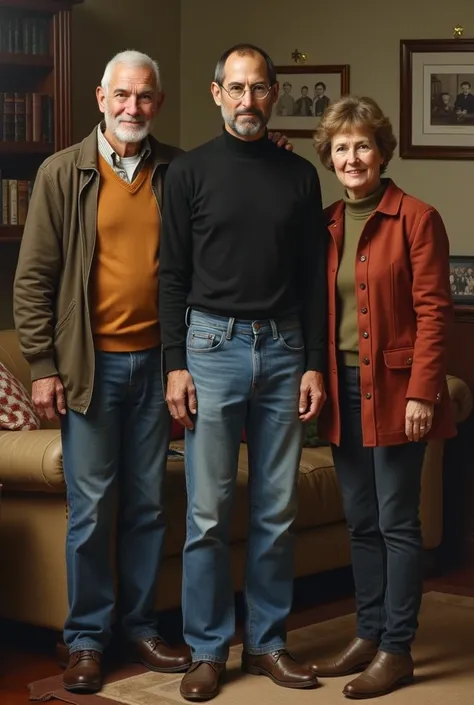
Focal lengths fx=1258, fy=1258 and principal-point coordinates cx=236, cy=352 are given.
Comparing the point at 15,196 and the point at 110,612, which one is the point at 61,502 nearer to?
the point at 110,612

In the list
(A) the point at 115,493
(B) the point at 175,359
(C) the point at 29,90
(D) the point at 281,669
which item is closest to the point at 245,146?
(B) the point at 175,359

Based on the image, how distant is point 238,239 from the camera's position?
10.3ft

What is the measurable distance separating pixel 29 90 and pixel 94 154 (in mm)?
1630

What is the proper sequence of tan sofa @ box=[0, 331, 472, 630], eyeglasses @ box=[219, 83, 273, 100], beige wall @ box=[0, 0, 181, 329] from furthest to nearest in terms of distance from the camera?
beige wall @ box=[0, 0, 181, 329], tan sofa @ box=[0, 331, 472, 630], eyeglasses @ box=[219, 83, 273, 100]

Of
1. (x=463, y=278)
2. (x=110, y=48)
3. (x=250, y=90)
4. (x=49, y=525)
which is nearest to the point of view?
(x=250, y=90)

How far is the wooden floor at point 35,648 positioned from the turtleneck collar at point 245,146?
1.51 meters

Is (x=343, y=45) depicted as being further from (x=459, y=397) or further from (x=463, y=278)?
(x=459, y=397)

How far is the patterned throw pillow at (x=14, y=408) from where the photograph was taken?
386cm

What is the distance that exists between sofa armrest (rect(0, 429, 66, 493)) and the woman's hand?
961 mm

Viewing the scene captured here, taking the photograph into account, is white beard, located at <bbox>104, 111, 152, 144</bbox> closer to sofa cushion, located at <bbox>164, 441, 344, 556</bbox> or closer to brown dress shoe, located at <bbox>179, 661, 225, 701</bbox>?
sofa cushion, located at <bbox>164, 441, 344, 556</bbox>

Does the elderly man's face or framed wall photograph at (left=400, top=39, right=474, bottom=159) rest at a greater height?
framed wall photograph at (left=400, top=39, right=474, bottom=159)

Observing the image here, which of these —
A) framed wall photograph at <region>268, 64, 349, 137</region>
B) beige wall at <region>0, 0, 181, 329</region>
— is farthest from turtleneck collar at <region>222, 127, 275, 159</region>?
framed wall photograph at <region>268, 64, 349, 137</region>

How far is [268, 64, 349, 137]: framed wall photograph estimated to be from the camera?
5.37m

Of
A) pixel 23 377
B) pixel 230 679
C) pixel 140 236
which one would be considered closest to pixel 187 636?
pixel 230 679
